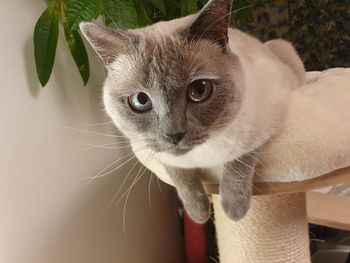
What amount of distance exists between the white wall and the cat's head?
0.41 m

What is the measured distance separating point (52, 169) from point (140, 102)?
1.96ft

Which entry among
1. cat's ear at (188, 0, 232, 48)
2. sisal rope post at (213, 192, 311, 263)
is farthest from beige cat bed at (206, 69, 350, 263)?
cat's ear at (188, 0, 232, 48)

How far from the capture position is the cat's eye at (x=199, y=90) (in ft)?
2.99

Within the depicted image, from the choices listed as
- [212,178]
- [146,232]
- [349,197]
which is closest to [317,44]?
[349,197]

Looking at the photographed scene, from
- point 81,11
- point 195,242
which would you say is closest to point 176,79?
point 81,11

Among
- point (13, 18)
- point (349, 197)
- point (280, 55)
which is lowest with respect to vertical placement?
point (349, 197)

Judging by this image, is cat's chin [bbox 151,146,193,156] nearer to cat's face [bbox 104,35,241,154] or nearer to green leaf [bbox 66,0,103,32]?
cat's face [bbox 104,35,241,154]

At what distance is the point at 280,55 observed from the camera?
4.61 ft

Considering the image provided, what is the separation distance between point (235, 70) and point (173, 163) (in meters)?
0.25

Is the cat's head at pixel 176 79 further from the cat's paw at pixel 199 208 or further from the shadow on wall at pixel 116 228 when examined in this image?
the shadow on wall at pixel 116 228

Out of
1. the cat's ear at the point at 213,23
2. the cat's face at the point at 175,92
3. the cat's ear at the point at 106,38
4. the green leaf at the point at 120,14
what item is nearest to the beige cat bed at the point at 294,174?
the cat's face at the point at 175,92

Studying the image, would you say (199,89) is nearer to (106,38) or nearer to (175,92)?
(175,92)

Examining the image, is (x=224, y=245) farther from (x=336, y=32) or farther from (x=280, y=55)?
(x=336, y=32)

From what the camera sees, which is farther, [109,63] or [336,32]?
[336,32]
